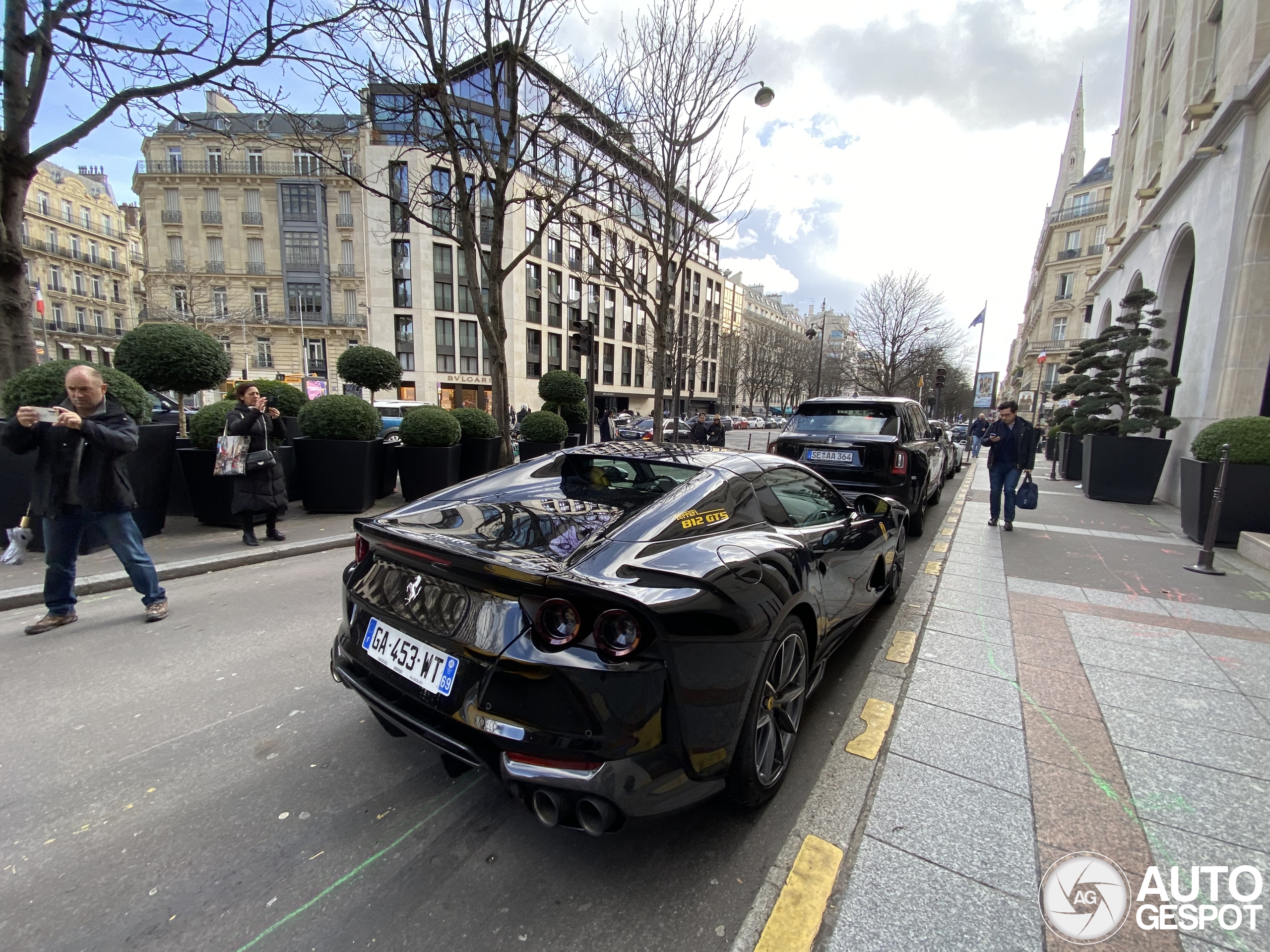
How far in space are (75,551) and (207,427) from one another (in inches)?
118

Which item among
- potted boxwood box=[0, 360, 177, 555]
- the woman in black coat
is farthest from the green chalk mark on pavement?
the woman in black coat

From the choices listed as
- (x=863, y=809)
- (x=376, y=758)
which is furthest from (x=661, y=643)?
(x=376, y=758)

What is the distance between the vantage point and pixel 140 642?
12.0 ft

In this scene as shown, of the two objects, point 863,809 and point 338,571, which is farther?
point 338,571

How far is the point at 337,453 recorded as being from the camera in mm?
7250

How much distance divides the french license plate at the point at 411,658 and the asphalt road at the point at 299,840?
606 mm

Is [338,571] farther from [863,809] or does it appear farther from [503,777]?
[863,809]

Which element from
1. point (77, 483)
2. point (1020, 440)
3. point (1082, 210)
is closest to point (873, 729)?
point (77, 483)

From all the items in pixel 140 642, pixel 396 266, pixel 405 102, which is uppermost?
pixel 396 266

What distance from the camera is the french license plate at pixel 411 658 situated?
1.89m

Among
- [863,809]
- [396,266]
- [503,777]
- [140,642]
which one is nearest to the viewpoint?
[503,777]

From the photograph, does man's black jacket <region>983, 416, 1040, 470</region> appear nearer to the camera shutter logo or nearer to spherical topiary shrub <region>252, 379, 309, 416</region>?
the camera shutter logo

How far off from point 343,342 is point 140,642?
48534 mm

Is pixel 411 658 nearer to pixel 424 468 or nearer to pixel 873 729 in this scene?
pixel 873 729
